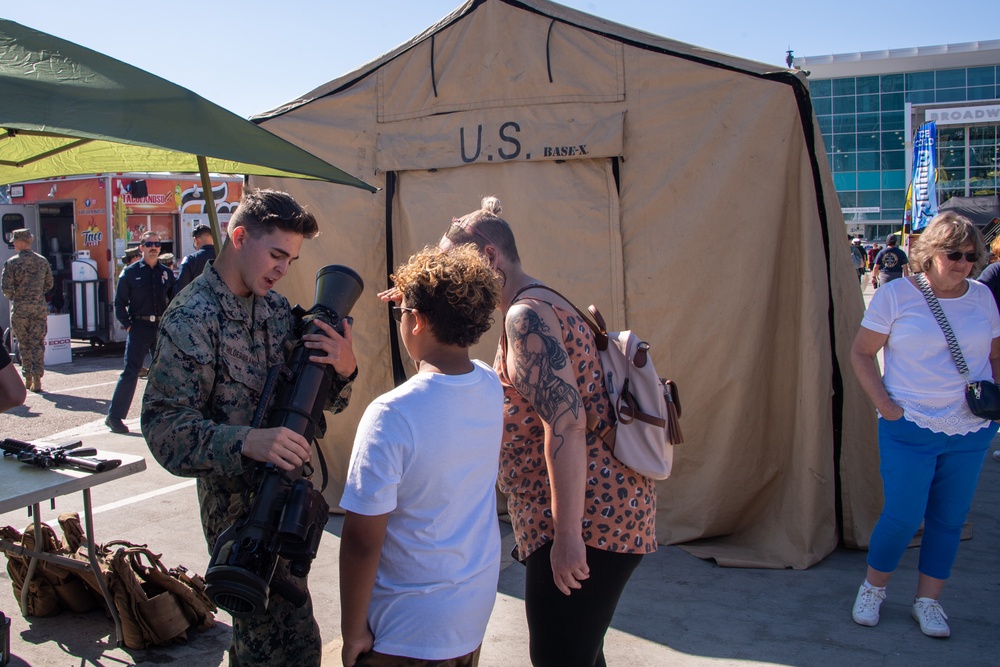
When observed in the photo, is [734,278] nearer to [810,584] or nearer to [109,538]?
[810,584]

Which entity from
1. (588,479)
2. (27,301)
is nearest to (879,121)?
(27,301)

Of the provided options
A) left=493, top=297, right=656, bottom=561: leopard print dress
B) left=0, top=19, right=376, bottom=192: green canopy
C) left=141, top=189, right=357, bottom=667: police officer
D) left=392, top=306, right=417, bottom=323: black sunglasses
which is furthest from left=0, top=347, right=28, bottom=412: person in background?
left=493, top=297, right=656, bottom=561: leopard print dress

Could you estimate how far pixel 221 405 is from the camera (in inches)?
86.4

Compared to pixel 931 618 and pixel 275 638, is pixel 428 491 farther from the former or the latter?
pixel 931 618

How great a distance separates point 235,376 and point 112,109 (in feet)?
2.58

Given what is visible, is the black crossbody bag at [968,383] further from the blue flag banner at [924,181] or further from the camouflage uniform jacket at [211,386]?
the blue flag banner at [924,181]

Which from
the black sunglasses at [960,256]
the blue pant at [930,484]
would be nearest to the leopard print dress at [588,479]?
the blue pant at [930,484]

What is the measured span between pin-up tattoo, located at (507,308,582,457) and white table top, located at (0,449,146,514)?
181 centimetres

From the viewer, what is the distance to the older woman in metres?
3.26

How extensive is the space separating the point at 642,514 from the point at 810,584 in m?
2.15

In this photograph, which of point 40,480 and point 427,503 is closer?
point 427,503

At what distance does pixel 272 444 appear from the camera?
1.93 m

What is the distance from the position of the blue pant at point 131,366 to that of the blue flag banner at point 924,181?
11259 mm

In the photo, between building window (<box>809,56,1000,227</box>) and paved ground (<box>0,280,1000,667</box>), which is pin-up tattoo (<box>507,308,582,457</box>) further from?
building window (<box>809,56,1000,227</box>)
